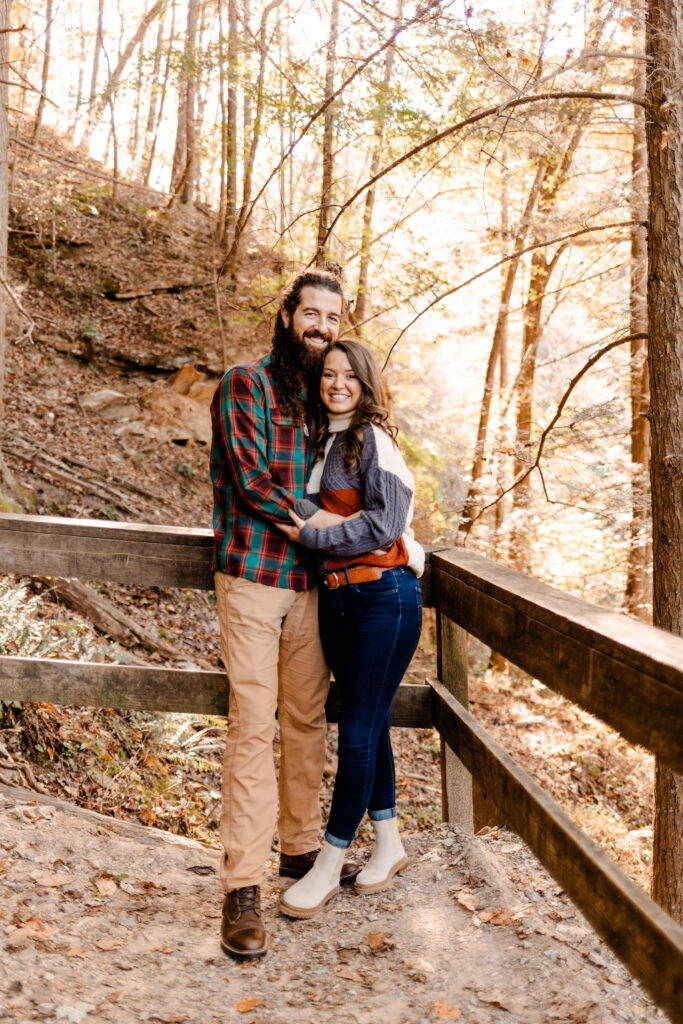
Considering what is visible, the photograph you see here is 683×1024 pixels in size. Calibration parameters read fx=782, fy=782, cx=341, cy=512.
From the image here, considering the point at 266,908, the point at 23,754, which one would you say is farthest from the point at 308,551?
the point at 23,754

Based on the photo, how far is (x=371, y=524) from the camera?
274cm

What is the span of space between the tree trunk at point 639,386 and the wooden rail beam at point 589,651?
248 inches

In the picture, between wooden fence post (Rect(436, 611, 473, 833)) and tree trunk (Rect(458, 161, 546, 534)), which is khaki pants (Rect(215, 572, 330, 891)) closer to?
wooden fence post (Rect(436, 611, 473, 833))

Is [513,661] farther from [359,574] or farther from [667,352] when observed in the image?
[667,352]

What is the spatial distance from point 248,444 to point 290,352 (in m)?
0.44

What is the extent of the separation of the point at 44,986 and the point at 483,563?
1.98 m

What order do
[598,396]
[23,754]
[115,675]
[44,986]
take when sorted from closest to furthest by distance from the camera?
1. [44,986]
2. [115,675]
3. [23,754]
4. [598,396]

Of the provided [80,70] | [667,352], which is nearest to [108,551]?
[667,352]

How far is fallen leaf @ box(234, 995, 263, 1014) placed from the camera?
7.52 ft

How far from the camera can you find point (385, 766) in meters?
3.14

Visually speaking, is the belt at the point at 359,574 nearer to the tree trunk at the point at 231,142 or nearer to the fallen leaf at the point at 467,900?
the fallen leaf at the point at 467,900

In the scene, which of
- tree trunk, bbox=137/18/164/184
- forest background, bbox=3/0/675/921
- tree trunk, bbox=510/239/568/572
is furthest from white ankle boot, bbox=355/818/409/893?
tree trunk, bbox=137/18/164/184

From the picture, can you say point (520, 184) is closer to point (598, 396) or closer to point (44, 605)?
point (598, 396)

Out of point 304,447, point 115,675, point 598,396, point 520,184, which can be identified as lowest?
point 115,675
